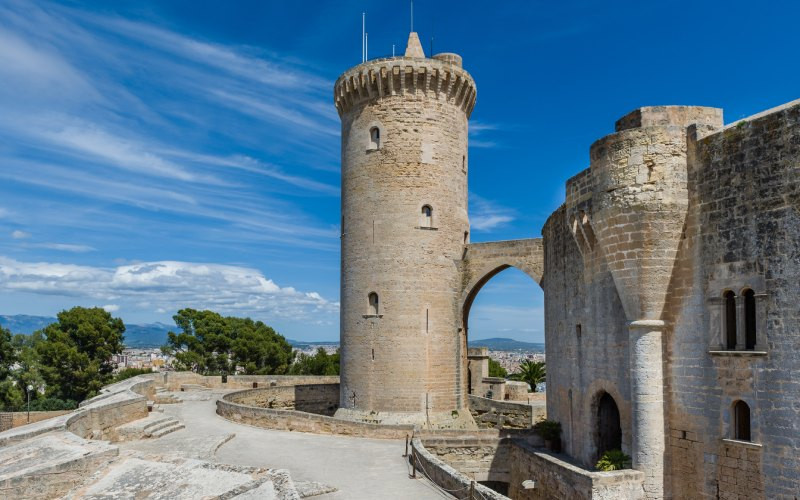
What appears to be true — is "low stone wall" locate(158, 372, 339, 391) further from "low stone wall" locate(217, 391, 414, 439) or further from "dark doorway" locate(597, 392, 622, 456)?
"dark doorway" locate(597, 392, 622, 456)

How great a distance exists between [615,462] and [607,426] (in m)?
2.02

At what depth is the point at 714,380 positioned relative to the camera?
37.6 ft

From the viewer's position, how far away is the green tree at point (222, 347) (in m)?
44.8

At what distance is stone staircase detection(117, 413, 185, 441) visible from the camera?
17.5 meters

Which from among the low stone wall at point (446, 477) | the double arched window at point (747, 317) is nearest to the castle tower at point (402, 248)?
the low stone wall at point (446, 477)

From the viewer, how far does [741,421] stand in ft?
36.7

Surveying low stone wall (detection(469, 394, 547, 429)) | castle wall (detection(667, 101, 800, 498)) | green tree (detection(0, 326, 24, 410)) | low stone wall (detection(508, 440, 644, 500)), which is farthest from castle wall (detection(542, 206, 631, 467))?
green tree (detection(0, 326, 24, 410))

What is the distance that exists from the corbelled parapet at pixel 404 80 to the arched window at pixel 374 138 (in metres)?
1.18

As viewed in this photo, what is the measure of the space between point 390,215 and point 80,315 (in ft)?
86.9

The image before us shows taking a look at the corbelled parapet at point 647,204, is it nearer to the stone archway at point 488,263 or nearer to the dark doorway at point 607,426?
the dark doorway at point 607,426

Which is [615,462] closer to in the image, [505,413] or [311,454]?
[311,454]

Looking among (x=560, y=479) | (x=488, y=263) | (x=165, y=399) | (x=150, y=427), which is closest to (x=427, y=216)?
(x=488, y=263)

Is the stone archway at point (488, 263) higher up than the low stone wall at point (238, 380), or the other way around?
the stone archway at point (488, 263)

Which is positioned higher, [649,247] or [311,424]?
[649,247]
